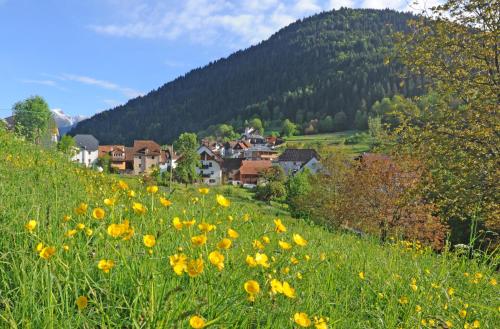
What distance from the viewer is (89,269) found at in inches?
84.7

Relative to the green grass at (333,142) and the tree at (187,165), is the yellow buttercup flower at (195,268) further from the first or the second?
the green grass at (333,142)

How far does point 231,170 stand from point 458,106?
272 feet

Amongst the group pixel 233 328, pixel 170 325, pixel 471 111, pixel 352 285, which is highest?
pixel 471 111

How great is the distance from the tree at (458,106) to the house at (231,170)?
79998 millimetres

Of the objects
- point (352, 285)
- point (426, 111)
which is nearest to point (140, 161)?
point (426, 111)

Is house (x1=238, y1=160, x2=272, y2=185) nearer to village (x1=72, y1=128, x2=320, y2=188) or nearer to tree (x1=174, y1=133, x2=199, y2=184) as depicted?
village (x1=72, y1=128, x2=320, y2=188)

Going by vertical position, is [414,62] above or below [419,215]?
above

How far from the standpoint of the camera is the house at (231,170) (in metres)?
93.2

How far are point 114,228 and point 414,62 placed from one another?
514 inches

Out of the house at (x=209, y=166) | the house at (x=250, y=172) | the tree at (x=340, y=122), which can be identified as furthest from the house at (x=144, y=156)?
the tree at (x=340, y=122)

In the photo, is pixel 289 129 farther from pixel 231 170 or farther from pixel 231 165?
pixel 231 170

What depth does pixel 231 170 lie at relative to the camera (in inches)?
3755

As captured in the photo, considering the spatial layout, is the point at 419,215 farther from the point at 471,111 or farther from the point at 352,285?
the point at 352,285

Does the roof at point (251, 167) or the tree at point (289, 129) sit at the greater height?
the tree at point (289, 129)
